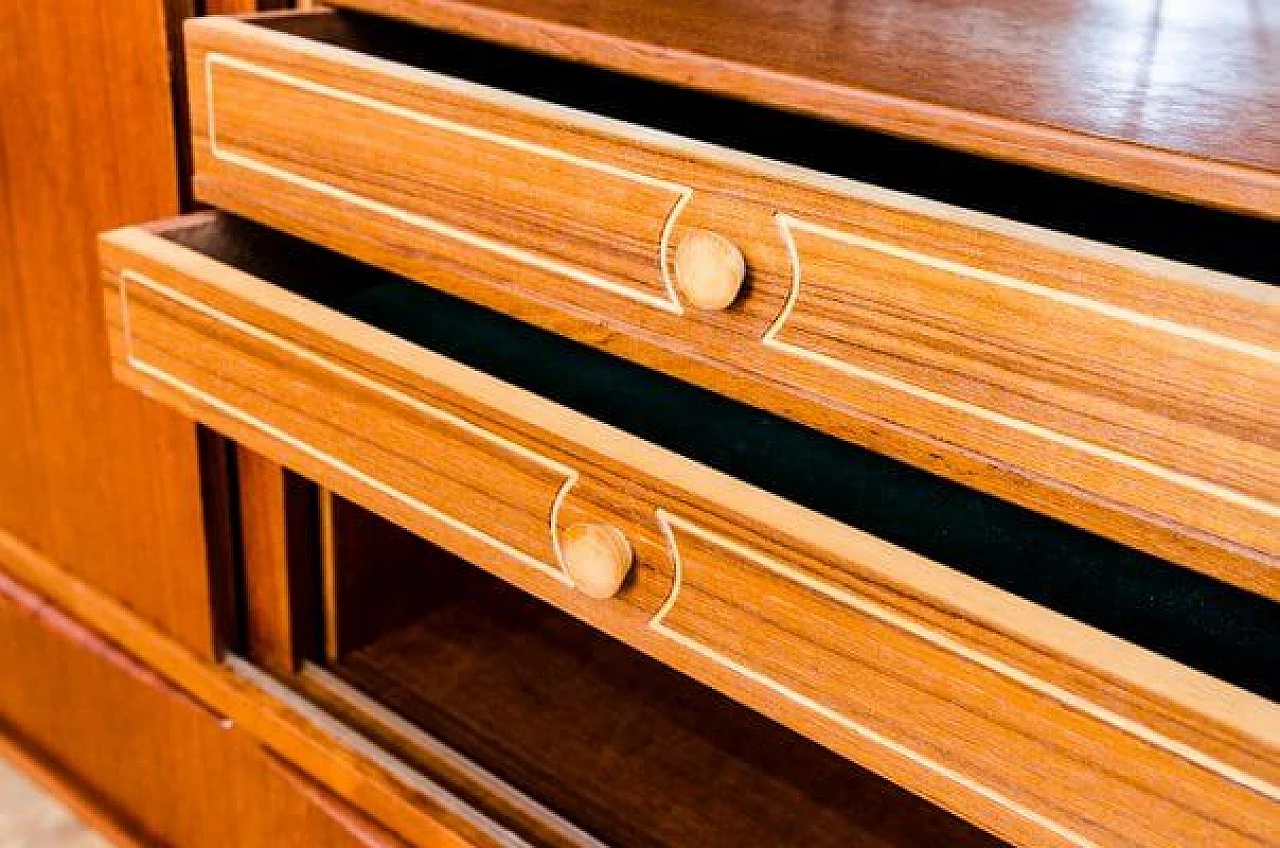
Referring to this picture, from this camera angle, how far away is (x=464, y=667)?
0.87m

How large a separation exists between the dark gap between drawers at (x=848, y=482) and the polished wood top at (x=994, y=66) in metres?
0.15

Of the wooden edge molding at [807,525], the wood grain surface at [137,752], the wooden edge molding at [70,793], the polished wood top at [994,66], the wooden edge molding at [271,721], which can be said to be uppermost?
the polished wood top at [994,66]

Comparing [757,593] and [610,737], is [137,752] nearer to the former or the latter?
[610,737]

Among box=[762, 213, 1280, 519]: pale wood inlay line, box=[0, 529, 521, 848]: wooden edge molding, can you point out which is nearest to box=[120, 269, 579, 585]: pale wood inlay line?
box=[762, 213, 1280, 519]: pale wood inlay line

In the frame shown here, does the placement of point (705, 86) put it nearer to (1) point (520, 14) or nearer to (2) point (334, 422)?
(1) point (520, 14)

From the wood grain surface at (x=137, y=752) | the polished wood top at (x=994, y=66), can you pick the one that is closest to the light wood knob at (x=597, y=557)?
the polished wood top at (x=994, y=66)

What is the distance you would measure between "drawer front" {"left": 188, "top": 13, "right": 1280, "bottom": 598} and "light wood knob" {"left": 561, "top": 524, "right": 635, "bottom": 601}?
7 centimetres

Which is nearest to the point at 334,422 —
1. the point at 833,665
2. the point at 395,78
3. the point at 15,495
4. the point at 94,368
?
the point at 395,78

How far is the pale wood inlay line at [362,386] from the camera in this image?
21.0 inches

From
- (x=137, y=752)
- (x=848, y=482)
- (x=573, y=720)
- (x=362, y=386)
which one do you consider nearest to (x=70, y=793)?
(x=137, y=752)

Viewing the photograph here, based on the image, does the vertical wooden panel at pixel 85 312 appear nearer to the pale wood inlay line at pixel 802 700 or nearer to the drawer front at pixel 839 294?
the drawer front at pixel 839 294

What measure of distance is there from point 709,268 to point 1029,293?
4.5 inches

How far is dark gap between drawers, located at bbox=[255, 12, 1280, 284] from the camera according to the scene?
581mm

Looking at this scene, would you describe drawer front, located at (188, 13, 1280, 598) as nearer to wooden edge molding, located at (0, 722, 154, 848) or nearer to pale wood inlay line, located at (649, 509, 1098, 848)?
pale wood inlay line, located at (649, 509, 1098, 848)
